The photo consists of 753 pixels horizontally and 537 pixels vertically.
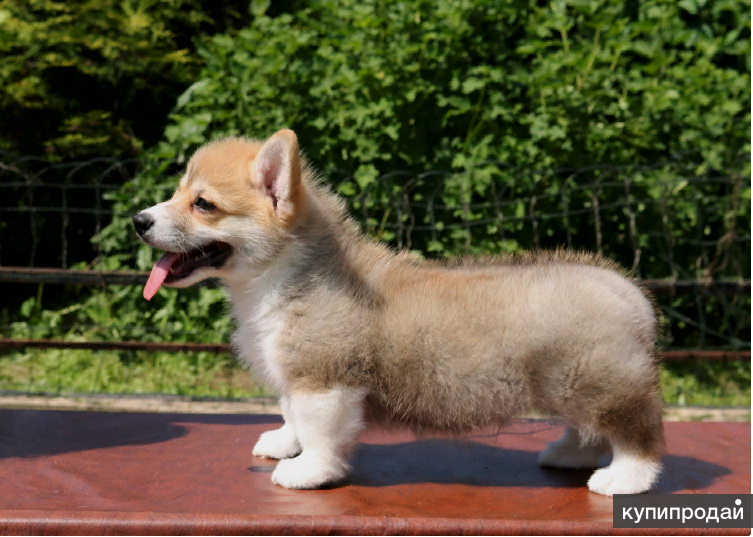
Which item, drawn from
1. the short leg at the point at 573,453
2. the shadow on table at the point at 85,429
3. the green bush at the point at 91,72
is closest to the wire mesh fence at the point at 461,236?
the green bush at the point at 91,72

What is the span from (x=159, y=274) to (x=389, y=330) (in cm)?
88

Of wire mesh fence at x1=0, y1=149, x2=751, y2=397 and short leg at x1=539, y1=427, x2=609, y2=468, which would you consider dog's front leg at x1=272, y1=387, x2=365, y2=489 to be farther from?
wire mesh fence at x1=0, y1=149, x2=751, y2=397

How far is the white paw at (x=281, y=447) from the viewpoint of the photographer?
3193mm

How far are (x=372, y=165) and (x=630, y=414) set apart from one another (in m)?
3.42

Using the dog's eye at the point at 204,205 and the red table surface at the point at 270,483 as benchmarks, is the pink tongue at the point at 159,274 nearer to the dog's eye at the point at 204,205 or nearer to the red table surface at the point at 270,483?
the dog's eye at the point at 204,205

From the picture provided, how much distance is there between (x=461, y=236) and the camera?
19.4 feet

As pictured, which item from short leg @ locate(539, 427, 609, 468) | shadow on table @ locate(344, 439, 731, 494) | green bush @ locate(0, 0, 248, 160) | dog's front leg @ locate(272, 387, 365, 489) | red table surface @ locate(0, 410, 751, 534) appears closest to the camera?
red table surface @ locate(0, 410, 751, 534)

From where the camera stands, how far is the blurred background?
580 centimetres

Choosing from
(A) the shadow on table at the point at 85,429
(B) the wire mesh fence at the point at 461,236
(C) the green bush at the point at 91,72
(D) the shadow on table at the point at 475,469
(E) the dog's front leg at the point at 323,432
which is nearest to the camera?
(E) the dog's front leg at the point at 323,432

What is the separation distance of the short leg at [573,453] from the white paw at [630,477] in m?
0.34

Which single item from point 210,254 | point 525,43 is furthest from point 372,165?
point 210,254

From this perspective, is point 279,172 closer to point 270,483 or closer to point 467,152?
point 270,483

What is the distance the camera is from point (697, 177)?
6.00 m

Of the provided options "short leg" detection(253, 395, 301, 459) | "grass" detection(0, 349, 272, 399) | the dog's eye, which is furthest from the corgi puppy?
"grass" detection(0, 349, 272, 399)
